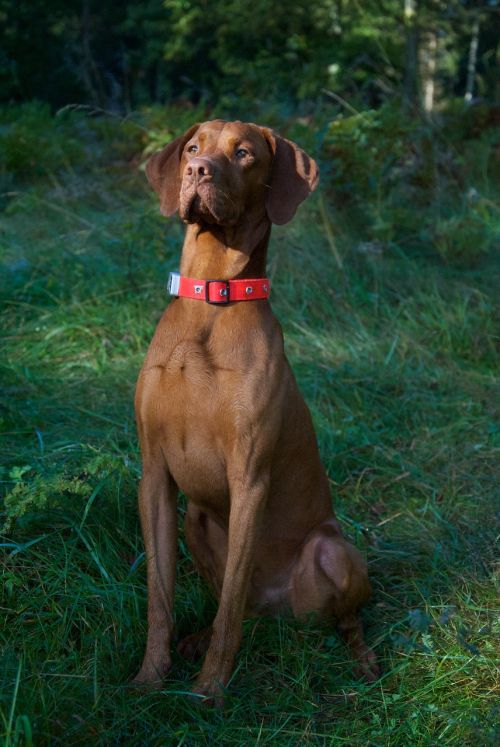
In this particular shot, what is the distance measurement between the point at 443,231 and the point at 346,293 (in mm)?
938

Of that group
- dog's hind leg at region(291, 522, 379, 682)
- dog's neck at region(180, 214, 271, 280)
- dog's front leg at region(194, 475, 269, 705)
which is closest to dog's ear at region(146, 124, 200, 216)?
dog's neck at region(180, 214, 271, 280)

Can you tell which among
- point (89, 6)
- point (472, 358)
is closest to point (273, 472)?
point (472, 358)

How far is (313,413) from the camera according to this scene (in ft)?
14.5

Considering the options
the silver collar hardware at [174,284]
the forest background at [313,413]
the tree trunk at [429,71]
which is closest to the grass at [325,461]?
the forest background at [313,413]

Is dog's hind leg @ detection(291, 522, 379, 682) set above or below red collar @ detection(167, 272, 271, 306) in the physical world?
below

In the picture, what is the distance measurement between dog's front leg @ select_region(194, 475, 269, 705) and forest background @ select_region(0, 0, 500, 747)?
10cm

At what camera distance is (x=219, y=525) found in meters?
2.93

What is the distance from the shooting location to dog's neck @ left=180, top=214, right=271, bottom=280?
2.75m

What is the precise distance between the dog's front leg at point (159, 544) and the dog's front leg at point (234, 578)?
0.58ft

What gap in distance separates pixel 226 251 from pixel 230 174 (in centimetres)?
24

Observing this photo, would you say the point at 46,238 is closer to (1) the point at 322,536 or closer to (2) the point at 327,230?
(2) the point at 327,230

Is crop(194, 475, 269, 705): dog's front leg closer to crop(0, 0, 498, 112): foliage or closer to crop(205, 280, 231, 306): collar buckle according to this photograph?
crop(205, 280, 231, 306): collar buckle

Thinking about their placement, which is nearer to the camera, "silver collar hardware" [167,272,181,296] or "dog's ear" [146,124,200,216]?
"silver collar hardware" [167,272,181,296]

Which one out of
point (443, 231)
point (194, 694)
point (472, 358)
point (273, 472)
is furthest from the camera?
point (443, 231)
